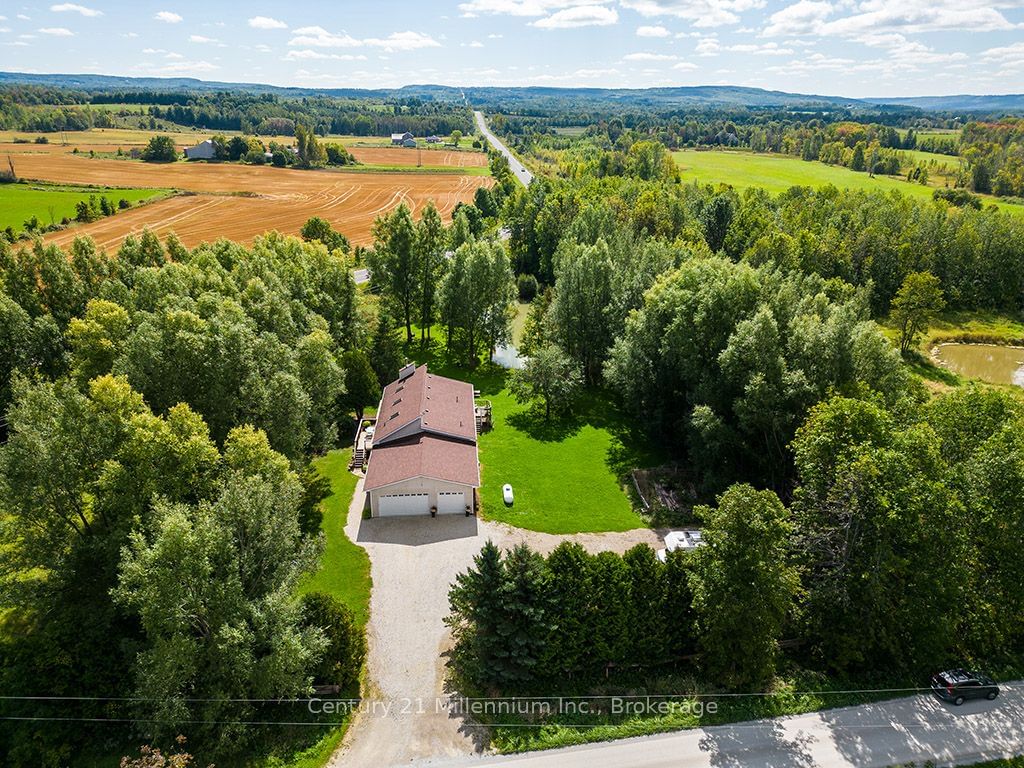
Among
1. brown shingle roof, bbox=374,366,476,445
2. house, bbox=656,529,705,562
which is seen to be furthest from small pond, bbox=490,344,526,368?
house, bbox=656,529,705,562

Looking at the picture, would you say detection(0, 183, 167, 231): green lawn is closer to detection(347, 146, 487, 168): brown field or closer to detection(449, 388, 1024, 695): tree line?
detection(347, 146, 487, 168): brown field

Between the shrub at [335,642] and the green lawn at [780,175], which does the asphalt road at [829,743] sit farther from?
the green lawn at [780,175]

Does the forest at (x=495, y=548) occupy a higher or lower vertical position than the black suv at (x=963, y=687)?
higher

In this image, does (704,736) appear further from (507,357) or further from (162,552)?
(507,357)

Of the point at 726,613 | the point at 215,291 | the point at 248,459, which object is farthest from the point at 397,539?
the point at 215,291

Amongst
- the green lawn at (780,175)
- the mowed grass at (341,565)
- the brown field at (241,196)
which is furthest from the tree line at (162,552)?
the green lawn at (780,175)

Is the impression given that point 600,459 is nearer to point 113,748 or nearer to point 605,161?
point 113,748
